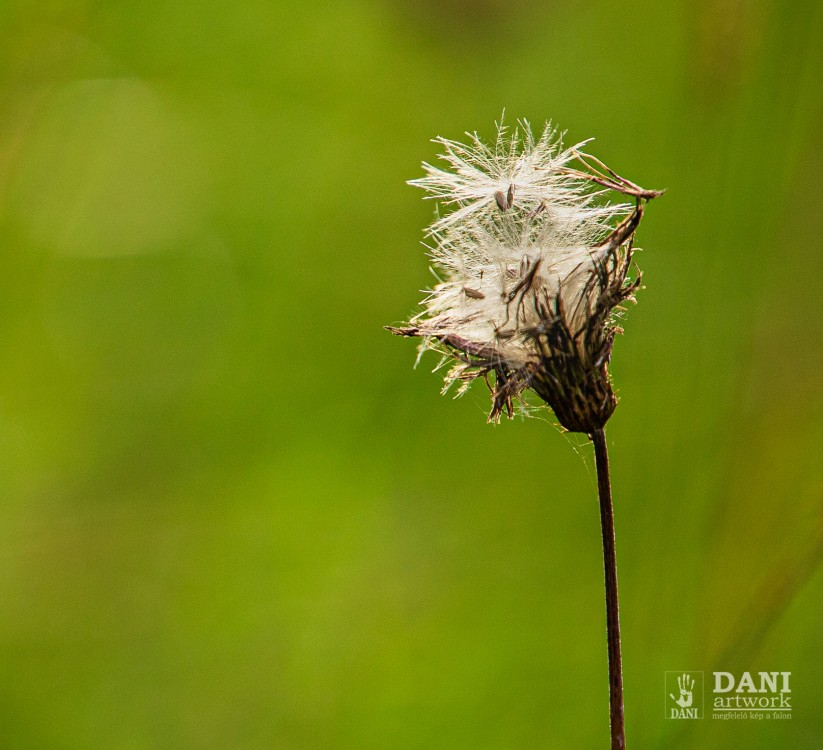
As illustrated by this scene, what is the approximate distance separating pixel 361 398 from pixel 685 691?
94 centimetres

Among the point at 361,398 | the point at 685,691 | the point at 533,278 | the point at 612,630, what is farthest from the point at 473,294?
the point at 361,398

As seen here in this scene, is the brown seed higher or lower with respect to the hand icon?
higher

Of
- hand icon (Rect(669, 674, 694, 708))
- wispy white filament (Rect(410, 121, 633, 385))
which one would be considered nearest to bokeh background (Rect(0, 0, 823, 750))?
hand icon (Rect(669, 674, 694, 708))

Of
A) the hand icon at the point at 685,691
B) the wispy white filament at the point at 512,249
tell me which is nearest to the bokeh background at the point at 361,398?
the hand icon at the point at 685,691

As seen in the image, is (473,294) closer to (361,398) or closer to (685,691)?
(685,691)

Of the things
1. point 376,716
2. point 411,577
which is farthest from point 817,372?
point 376,716

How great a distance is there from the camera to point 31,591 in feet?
6.11

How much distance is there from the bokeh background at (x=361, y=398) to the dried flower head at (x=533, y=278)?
85cm

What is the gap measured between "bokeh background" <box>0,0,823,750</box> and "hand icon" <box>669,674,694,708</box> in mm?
27

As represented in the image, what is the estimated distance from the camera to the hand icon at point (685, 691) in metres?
1.41

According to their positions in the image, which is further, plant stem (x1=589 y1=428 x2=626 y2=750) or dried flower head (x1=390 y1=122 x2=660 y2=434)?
dried flower head (x1=390 y1=122 x2=660 y2=434)

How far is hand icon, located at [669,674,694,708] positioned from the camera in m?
1.41

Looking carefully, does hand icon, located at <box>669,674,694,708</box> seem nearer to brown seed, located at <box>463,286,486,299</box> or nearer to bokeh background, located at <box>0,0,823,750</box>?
bokeh background, located at <box>0,0,823,750</box>

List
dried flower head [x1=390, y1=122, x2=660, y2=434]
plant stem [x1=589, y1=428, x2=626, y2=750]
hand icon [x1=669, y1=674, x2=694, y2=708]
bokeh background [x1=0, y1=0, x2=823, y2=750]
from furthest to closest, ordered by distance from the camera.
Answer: bokeh background [x1=0, y1=0, x2=823, y2=750] < hand icon [x1=669, y1=674, x2=694, y2=708] < dried flower head [x1=390, y1=122, x2=660, y2=434] < plant stem [x1=589, y1=428, x2=626, y2=750]
